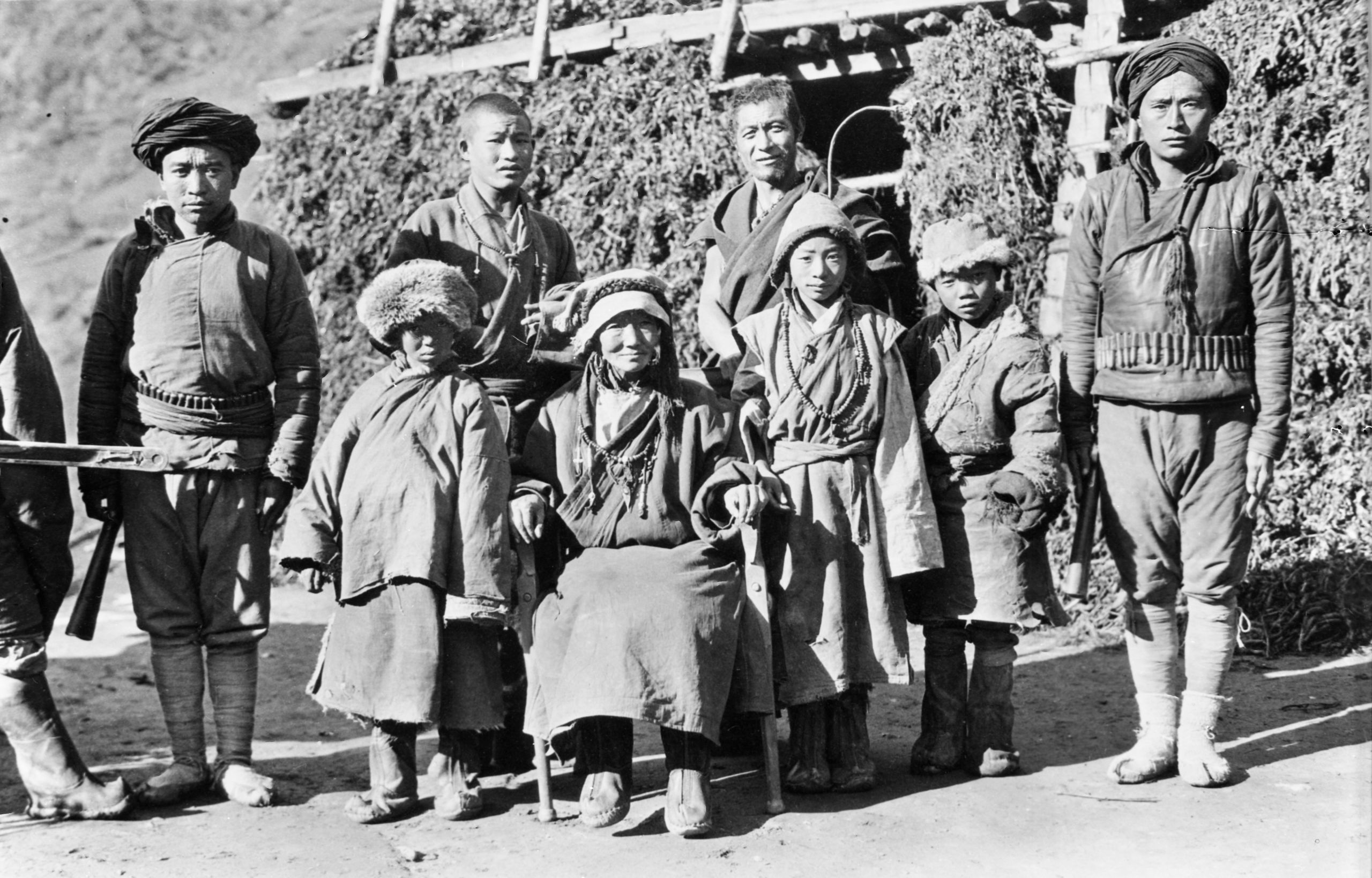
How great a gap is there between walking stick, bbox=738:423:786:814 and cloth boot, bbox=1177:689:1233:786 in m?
1.31

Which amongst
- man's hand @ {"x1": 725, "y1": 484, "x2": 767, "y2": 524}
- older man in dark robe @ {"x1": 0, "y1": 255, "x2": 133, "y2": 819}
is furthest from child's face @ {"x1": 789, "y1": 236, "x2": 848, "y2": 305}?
older man in dark robe @ {"x1": 0, "y1": 255, "x2": 133, "y2": 819}

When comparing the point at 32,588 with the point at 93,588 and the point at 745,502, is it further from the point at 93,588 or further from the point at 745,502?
the point at 745,502

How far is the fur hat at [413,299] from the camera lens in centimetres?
460

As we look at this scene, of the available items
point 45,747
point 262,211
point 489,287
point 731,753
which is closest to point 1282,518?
point 731,753

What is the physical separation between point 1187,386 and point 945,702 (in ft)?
4.33

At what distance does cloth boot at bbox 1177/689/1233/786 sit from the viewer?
458 centimetres

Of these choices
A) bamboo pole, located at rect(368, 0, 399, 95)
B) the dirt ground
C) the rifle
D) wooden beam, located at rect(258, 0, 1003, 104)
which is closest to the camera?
the dirt ground

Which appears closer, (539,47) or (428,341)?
(428,341)

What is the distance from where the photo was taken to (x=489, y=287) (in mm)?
5145

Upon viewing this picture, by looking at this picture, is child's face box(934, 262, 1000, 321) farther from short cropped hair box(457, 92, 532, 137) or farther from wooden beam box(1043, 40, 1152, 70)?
wooden beam box(1043, 40, 1152, 70)

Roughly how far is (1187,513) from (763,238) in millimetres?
1709

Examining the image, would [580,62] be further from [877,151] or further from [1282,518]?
[1282,518]

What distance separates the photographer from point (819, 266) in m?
4.73

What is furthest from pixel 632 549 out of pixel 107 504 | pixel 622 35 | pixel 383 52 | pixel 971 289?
pixel 383 52
